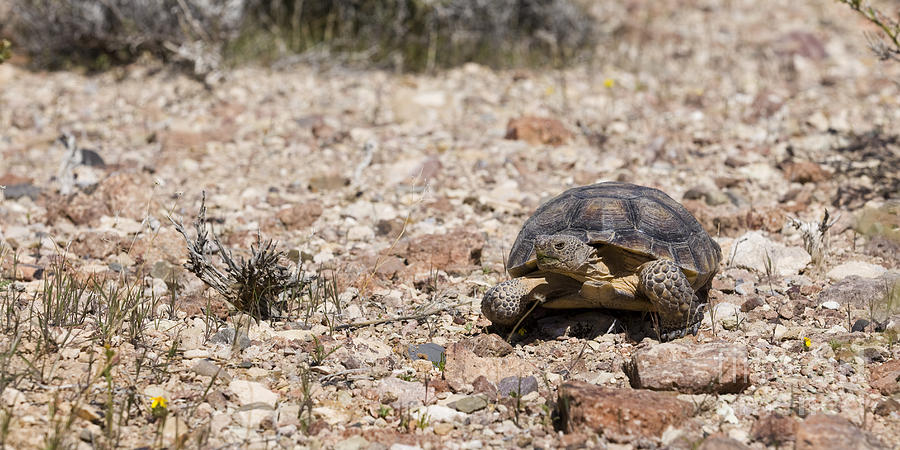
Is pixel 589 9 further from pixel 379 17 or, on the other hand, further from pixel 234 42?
pixel 234 42

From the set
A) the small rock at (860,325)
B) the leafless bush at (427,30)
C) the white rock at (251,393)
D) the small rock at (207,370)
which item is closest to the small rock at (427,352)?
the white rock at (251,393)

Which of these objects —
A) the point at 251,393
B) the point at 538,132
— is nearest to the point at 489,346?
the point at 251,393

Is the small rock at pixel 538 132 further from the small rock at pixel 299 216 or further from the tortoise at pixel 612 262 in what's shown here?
the tortoise at pixel 612 262

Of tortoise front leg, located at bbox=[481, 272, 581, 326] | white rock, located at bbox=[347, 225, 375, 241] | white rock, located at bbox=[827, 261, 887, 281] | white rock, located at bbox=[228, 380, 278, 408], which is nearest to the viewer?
white rock, located at bbox=[228, 380, 278, 408]

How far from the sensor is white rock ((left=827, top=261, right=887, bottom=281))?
4059mm

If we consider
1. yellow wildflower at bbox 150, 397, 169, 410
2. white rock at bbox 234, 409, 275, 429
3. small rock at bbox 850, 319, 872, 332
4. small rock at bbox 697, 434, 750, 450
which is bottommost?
white rock at bbox 234, 409, 275, 429

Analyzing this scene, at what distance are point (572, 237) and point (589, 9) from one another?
7468 millimetres

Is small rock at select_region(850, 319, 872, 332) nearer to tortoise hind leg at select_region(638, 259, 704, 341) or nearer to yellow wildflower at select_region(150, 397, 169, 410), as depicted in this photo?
tortoise hind leg at select_region(638, 259, 704, 341)

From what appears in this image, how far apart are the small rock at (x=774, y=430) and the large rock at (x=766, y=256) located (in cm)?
157

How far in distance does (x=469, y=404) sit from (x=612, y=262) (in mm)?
1010

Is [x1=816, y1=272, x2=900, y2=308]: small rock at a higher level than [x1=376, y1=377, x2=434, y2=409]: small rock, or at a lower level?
higher

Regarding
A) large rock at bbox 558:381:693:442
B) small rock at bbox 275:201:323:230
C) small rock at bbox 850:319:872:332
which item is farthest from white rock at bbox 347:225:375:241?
small rock at bbox 850:319:872:332

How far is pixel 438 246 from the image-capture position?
454cm

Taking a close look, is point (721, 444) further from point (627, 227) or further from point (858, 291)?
point (858, 291)
